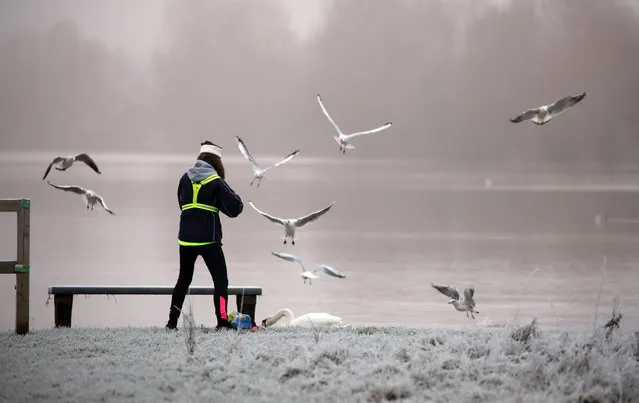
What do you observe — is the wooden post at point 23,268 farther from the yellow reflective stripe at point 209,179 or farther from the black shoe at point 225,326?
the black shoe at point 225,326

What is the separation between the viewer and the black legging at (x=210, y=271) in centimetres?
972

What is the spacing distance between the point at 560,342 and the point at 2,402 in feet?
13.6

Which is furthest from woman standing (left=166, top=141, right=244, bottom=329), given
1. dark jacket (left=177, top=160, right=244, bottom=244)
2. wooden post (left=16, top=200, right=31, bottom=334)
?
wooden post (left=16, top=200, right=31, bottom=334)

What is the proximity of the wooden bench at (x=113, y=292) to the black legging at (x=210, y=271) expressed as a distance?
1.66 feet

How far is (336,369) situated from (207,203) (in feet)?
8.12

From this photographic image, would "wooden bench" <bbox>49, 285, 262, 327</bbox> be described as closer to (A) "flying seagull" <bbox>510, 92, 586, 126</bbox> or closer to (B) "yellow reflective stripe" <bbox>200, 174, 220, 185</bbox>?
(B) "yellow reflective stripe" <bbox>200, 174, 220, 185</bbox>

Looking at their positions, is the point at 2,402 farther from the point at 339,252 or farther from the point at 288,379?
the point at 339,252

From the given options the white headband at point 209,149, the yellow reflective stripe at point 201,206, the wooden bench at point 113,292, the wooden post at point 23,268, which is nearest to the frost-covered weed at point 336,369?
the wooden post at point 23,268

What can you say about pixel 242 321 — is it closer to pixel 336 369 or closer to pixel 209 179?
pixel 209 179

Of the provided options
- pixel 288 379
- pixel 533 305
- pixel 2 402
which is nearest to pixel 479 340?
pixel 288 379

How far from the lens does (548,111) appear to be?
11.7 m

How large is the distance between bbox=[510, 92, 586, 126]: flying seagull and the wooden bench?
333 cm

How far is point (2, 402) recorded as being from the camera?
7141 millimetres

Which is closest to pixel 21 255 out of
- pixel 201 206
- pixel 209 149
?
pixel 201 206
